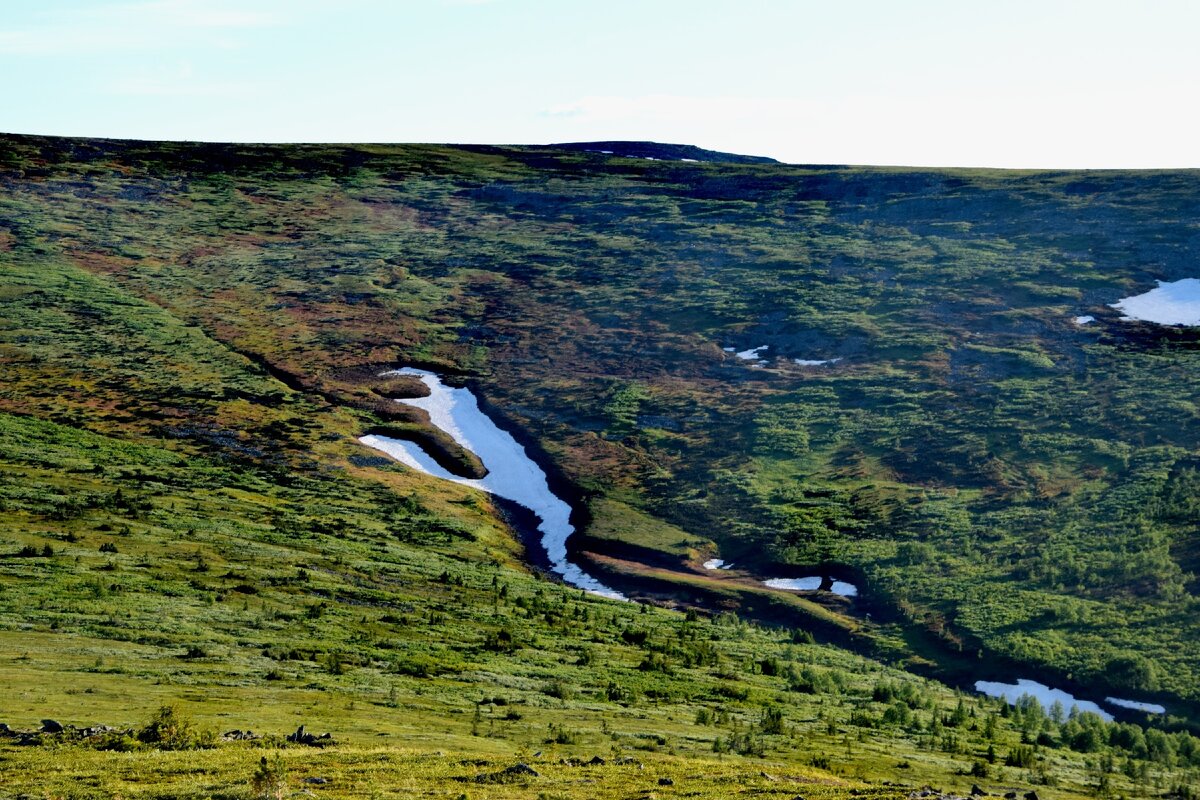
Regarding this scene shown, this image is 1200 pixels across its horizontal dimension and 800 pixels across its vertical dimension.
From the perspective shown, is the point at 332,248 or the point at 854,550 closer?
the point at 854,550

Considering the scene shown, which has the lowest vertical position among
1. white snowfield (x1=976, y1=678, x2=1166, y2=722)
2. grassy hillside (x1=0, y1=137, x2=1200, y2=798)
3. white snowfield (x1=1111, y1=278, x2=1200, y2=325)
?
white snowfield (x1=976, y1=678, x2=1166, y2=722)

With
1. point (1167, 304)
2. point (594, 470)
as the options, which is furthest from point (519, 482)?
point (1167, 304)

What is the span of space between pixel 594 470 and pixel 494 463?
697 cm

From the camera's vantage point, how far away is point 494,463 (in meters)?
77.9

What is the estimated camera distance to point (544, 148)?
175250 millimetres

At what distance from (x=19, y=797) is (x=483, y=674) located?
1853 cm

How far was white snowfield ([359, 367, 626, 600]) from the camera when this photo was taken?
65.8 m

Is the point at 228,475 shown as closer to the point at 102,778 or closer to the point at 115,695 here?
the point at 115,695

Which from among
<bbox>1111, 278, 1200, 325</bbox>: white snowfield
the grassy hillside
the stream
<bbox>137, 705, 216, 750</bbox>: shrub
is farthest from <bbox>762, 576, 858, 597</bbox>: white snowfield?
<bbox>1111, 278, 1200, 325</bbox>: white snowfield

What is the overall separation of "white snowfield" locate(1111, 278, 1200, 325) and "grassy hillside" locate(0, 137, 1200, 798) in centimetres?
309

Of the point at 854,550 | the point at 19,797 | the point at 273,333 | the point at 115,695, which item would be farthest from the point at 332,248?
the point at 19,797

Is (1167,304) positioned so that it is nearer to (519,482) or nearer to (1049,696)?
(519,482)

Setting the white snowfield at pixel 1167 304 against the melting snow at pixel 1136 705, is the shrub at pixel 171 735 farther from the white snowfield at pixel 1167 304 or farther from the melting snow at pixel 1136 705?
the white snowfield at pixel 1167 304

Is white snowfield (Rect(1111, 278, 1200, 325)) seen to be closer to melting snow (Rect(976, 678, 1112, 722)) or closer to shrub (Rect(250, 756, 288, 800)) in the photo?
melting snow (Rect(976, 678, 1112, 722))
